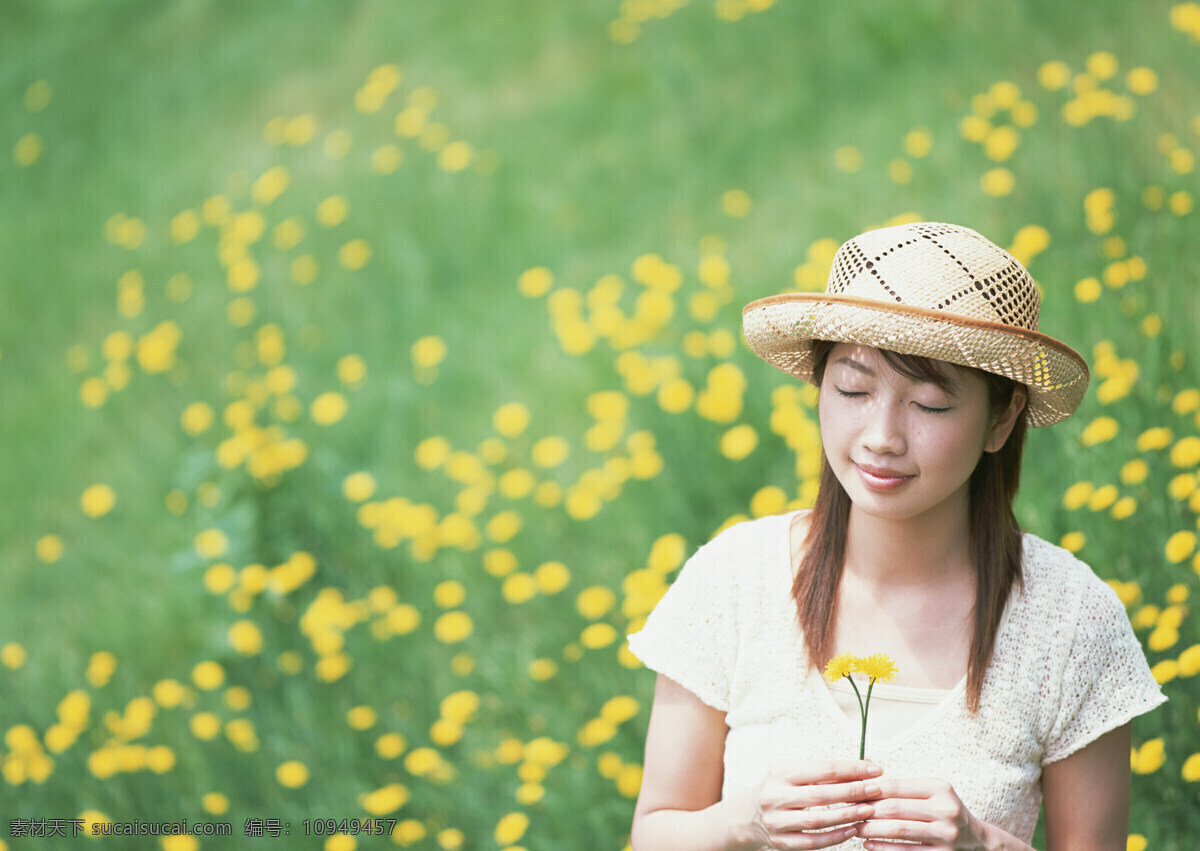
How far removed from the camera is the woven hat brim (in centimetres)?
136

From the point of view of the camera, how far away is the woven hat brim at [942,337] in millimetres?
1356

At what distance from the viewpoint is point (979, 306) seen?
4.56 ft

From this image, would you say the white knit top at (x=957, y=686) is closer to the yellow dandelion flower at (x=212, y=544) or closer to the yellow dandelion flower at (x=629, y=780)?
the yellow dandelion flower at (x=629, y=780)

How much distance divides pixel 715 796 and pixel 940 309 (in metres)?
0.78

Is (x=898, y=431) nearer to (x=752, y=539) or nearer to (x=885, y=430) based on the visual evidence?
(x=885, y=430)

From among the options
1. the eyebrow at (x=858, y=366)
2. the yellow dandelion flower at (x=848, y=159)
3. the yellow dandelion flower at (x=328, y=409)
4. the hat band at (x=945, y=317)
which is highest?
the yellow dandelion flower at (x=848, y=159)

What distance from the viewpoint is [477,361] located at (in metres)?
3.39

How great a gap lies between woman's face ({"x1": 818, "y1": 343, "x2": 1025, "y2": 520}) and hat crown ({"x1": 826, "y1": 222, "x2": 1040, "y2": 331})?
81 mm

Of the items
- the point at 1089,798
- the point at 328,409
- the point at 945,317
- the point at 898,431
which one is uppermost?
the point at 328,409

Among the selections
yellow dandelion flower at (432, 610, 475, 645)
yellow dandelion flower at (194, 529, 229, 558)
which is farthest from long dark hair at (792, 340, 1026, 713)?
yellow dandelion flower at (194, 529, 229, 558)

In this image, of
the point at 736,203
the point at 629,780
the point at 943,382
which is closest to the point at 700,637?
the point at 943,382

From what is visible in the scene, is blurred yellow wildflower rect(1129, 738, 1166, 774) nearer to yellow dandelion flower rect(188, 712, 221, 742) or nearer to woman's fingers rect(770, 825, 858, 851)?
woman's fingers rect(770, 825, 858, 851)

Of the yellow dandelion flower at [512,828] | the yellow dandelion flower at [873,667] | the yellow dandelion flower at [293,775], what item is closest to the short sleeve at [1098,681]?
the yellow dandelion flower at [873,667]

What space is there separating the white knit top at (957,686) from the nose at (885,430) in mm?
308
